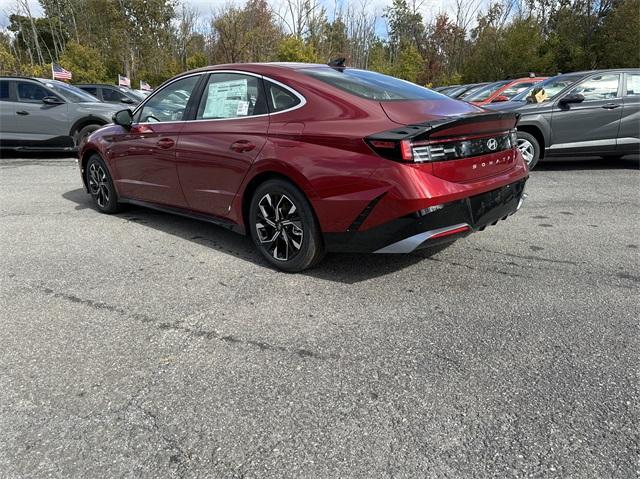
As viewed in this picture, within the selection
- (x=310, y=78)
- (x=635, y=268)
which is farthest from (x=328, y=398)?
(x=635, y=268)

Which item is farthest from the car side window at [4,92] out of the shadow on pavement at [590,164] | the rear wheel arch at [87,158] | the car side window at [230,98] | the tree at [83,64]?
the tree at [83,64]

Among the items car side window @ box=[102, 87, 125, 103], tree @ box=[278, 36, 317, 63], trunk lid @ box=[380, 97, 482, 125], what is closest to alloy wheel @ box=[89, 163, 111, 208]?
A: trunk lid @ box=[380, 97, 482, 125]

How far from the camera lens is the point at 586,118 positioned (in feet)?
24.6

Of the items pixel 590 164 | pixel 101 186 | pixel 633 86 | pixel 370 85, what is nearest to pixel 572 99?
pixel 633 86

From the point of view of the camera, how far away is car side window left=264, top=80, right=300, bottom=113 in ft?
11.6

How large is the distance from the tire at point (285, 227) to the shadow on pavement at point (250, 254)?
0.52 ft

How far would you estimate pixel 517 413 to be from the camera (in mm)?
2066

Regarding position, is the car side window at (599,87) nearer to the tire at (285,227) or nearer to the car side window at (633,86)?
the car side window at (633,86)

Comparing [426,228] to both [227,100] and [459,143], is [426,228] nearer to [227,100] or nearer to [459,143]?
[459,143]

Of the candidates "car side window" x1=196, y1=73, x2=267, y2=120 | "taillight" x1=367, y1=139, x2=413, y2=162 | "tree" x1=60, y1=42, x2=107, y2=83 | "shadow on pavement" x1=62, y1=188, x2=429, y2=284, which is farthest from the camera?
"tree" x1=60, y1=42, x2=107, y2=83

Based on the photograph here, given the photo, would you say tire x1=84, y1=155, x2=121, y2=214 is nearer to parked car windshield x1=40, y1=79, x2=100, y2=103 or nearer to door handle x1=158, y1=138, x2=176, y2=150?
door handle x1=158, y1=138, x2=176, y2=150

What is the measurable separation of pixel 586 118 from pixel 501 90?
2760 mm

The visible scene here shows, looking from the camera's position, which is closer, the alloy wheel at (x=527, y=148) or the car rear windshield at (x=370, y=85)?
the car rear windshield at (x=370, y=85)

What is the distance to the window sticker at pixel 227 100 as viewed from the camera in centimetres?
388
